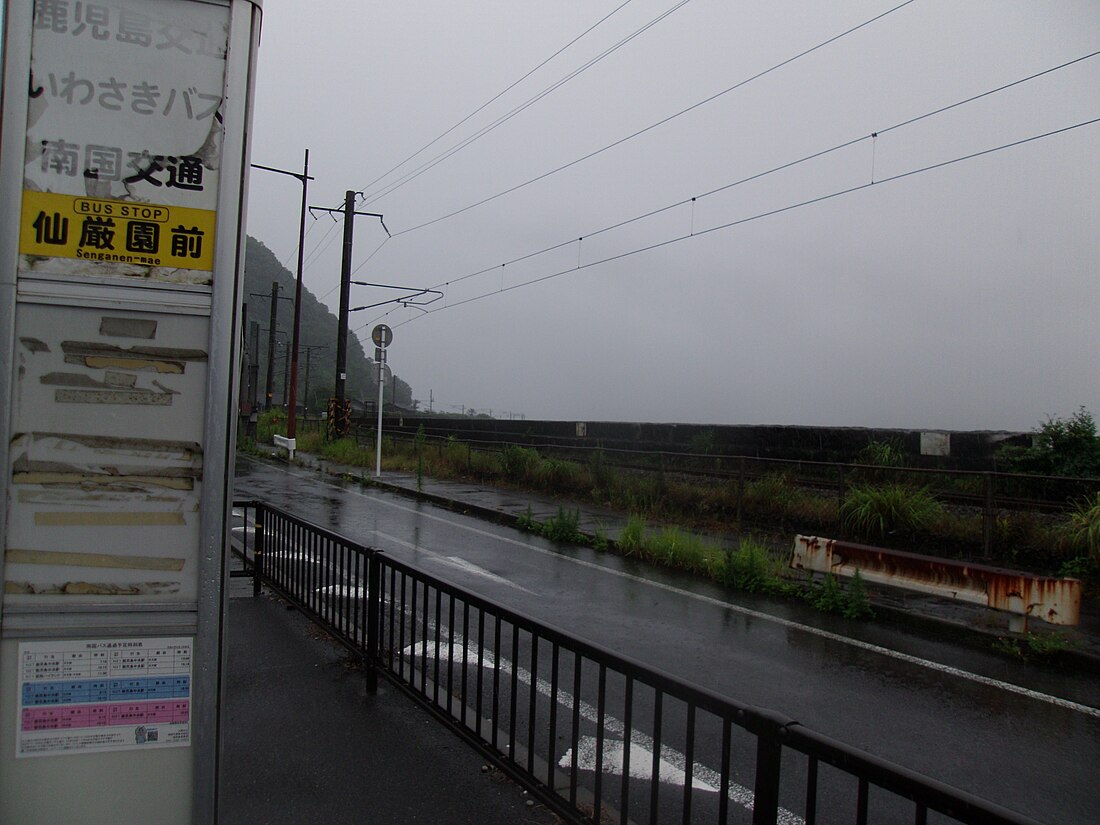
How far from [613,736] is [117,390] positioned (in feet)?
11.2

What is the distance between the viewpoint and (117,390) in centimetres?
225

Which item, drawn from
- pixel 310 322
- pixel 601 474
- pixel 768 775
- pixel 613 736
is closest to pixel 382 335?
pixel 601 474

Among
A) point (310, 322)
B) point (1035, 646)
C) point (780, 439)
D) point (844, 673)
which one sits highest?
point (310, 322)

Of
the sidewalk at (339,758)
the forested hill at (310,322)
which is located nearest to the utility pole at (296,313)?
the sidewalk at (339,758)

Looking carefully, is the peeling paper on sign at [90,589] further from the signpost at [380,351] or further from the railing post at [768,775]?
the signpost at [380,351]

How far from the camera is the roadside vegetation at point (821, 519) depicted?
8.98m

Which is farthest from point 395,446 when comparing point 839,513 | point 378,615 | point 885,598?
point 378,615

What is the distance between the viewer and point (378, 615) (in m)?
5.00

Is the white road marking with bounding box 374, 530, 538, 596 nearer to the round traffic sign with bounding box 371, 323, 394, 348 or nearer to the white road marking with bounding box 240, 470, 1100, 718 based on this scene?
the white road marking with bounding box 240, 470, 1100, 718

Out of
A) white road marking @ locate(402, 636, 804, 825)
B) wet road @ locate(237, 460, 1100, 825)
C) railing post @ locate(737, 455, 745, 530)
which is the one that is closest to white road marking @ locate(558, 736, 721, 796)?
white road marking @ locate(402, 636, 804, 825)

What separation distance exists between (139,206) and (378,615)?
11.0ft

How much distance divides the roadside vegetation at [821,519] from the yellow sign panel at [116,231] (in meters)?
7.31

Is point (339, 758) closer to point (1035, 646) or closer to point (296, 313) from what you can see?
point (1035, 646)

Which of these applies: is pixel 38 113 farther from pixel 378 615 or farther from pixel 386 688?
pixel 386 688
